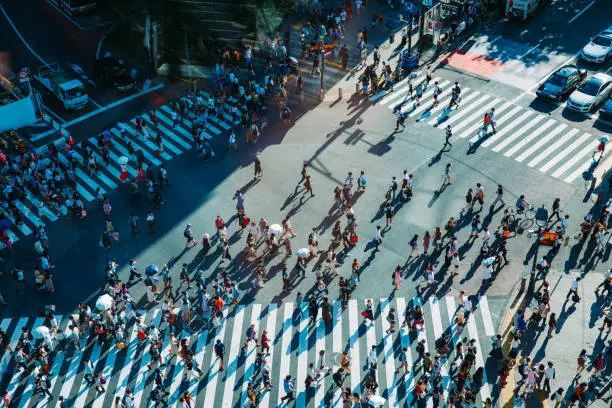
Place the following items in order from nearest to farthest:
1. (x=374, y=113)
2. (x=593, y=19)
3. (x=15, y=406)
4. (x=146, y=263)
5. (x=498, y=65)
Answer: (x=15, y=406)
(x=146, y=263)
(x=374, y=113)
(x=498, y=65)
(x=593, y=19)

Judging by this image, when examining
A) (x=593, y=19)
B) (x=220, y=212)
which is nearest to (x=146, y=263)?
(x=220, y=212)

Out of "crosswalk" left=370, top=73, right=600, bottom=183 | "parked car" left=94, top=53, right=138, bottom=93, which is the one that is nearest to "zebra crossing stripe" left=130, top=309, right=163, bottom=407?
"parked car" left=94, top=53, right=138, bottom=93

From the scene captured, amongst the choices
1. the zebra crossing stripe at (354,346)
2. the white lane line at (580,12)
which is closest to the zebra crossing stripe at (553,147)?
the white lane line at (580,12)

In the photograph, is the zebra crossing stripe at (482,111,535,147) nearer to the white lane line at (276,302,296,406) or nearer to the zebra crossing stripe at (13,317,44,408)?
the white lane line at (276,302,296,406)

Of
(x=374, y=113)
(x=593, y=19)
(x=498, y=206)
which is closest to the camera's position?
(x=498, y=206)

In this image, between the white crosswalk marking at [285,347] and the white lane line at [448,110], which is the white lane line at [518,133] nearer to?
the white lane line at [448,110]

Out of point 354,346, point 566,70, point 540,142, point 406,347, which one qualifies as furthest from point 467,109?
point 354,346

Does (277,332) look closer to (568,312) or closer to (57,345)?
(57,345)

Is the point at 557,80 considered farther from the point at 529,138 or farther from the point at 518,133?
the point at 529,138
